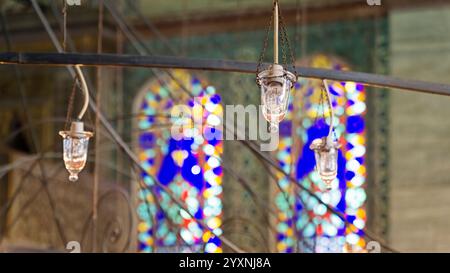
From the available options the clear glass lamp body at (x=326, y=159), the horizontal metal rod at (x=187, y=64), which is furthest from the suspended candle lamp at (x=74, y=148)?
the clear glass lamp body at (x=326, y=159)

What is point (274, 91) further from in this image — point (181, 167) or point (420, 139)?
point (181, 167)

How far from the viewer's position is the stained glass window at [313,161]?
1220 cm

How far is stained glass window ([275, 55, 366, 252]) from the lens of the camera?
1220 cm

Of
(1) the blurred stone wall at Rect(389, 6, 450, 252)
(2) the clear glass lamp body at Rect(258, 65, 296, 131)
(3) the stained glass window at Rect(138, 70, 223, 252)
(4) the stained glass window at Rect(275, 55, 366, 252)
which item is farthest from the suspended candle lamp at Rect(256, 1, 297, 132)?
(3) the stained glass window at Rect(138, 70, 223, 252)

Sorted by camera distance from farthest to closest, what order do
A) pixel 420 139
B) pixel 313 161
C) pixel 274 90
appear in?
pixel 313 161 < pixel 420 139 < pixel 274 90

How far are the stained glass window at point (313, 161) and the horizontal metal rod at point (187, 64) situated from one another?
6909 millimetres

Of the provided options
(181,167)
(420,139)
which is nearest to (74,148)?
(420,139)

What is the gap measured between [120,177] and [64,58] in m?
8.27

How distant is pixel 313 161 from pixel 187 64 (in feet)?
25.2

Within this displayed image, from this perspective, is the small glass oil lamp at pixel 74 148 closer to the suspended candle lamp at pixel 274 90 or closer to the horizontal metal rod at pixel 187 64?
the horizontal metal rod at pixel 187 64

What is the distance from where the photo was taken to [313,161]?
494 inches

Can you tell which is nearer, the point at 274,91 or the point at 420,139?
the point at 274,91
